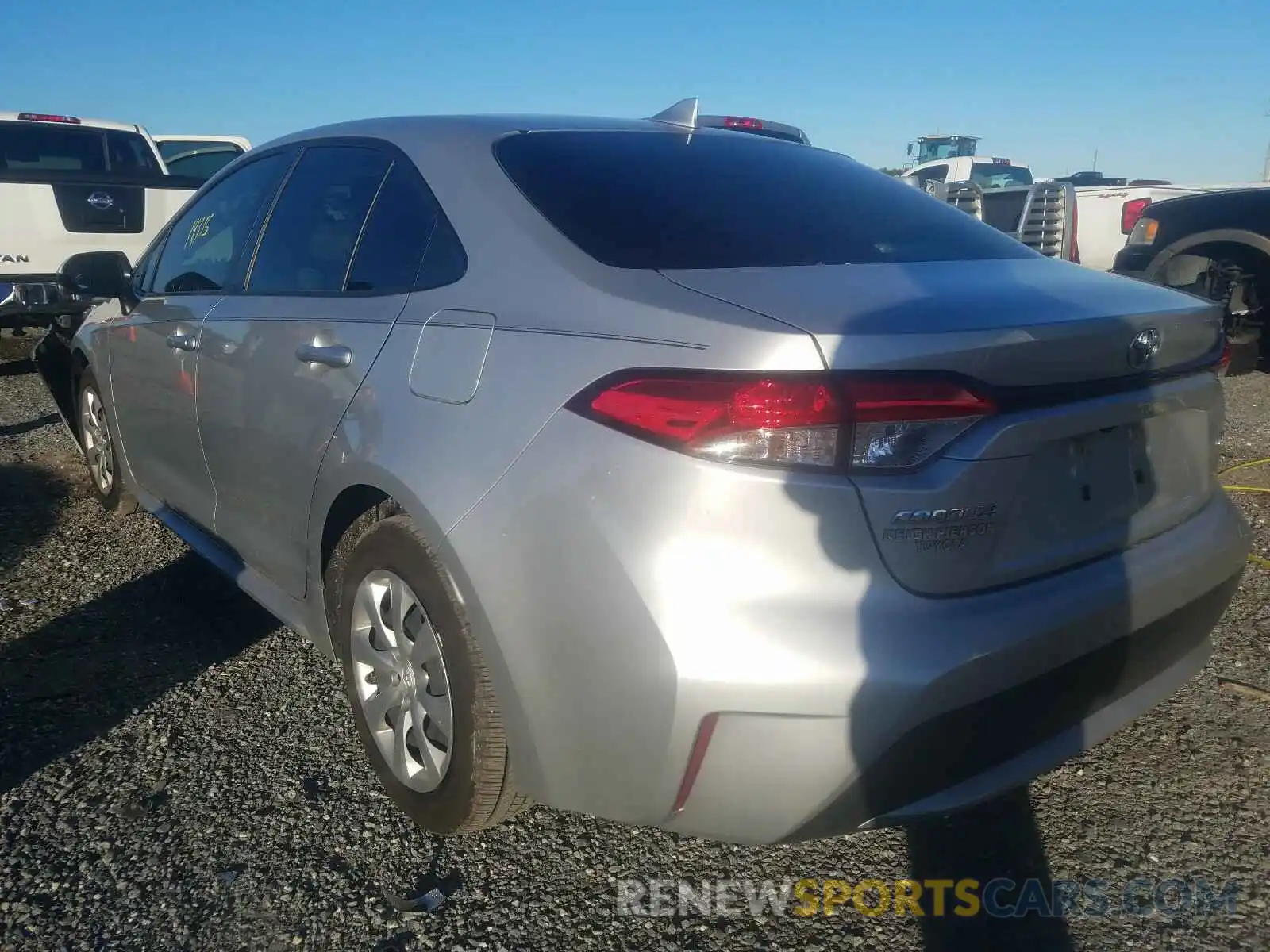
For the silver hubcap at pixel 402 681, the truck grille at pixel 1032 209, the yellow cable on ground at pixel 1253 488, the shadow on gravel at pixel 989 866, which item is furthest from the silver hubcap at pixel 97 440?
the truck grille at pixel 1032 209

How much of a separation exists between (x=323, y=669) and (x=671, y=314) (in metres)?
1.98

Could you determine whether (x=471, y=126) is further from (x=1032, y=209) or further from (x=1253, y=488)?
(x=1032, y=209)

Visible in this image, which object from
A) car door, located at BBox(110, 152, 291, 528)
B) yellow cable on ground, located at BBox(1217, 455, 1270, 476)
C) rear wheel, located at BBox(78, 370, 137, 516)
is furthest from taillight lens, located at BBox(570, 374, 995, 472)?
yellow cable on ground, located at BBox(1217, 455, 1270, 476)

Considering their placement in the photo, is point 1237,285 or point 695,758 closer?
point 695,758

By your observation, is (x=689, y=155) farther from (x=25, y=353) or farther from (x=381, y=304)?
(x=25, y=353)

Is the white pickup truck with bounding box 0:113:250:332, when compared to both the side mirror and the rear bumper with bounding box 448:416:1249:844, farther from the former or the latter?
the rear bumper with bounding box 448:416:1249:844

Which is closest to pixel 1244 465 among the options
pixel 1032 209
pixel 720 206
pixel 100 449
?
pixel 720 206

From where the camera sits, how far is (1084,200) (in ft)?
42.7

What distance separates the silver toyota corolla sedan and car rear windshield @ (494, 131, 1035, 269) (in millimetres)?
13

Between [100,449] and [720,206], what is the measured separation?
333 centimetres

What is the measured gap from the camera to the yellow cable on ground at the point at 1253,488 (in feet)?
12.9

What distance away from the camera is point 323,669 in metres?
3.21

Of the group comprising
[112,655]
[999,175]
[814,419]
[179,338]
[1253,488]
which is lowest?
[112,655]

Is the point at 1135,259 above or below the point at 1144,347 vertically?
below
